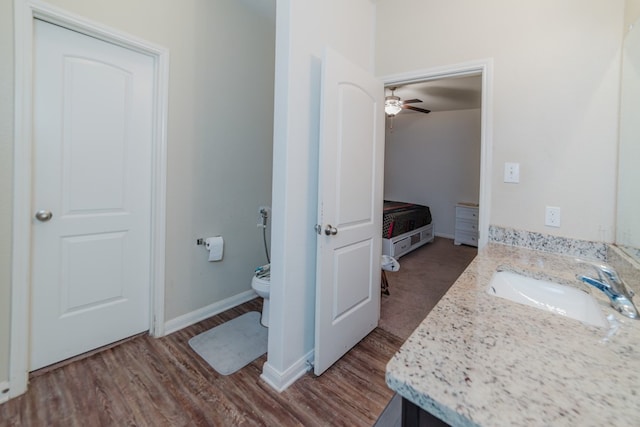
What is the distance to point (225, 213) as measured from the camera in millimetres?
2521

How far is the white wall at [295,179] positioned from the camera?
158cm

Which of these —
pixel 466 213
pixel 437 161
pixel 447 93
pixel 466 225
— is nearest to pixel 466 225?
pixel 466 225

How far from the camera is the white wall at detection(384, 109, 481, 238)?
18.4ft

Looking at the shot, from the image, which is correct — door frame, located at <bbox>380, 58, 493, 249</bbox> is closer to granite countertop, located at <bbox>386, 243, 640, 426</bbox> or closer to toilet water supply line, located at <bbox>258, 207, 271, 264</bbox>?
granite countertop, located at <bbox>386, 243, 640, 426</bbox>

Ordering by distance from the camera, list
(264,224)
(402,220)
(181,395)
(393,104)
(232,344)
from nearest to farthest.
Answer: (181,395), (232,344), (264,224), (393,104), (402,220)

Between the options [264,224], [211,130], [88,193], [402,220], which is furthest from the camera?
[402,220]

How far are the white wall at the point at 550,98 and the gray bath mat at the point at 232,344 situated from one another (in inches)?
72.3

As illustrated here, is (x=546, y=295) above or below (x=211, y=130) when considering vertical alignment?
below

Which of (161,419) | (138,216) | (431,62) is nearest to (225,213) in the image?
(138,216)

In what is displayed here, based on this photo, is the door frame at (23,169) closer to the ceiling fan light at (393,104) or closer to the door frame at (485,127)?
the door frame at (485,127)

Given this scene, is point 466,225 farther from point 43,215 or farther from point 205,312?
point 43,215

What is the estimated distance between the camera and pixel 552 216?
1.62 m

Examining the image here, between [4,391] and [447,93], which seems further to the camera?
[447,93]

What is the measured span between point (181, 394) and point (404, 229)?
12.2ft
